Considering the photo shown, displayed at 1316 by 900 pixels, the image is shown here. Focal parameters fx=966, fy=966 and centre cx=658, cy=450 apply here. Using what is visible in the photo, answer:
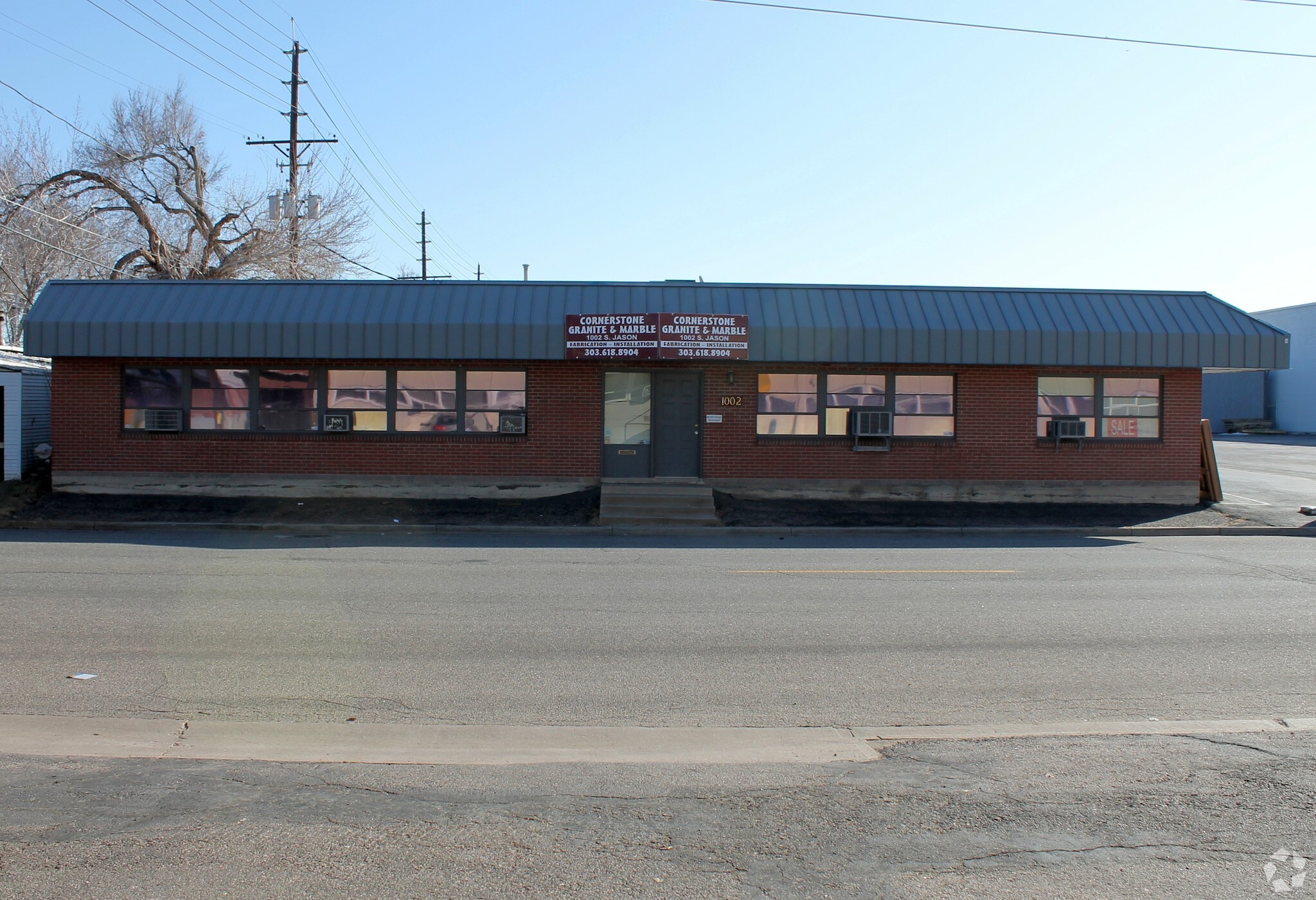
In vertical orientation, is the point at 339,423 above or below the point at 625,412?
below

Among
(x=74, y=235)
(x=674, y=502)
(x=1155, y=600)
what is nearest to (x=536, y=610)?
(x=1155, y=600)

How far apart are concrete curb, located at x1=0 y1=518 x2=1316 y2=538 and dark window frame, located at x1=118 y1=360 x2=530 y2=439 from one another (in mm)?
2896

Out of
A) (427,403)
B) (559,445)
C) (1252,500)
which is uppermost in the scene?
(427,403)

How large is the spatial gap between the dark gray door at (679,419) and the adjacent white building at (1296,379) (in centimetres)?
4131

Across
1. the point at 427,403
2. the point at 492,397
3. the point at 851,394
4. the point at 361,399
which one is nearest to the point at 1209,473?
the point at 851,394

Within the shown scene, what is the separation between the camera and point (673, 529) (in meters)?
16.5

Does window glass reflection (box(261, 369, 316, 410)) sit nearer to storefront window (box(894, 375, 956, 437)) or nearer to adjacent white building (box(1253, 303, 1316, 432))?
storefront window (box(894, 375, 956, 437))

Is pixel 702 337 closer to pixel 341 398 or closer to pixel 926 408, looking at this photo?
pixel 926 408

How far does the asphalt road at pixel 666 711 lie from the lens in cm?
394

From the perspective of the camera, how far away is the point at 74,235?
32562 millimetres

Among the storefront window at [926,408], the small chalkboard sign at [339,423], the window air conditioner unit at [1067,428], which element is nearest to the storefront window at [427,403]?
the small chalkboard sign at [339,423]

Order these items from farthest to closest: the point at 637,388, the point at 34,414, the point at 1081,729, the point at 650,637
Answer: the point at 34,414 < the point at 637,388 < the point at 650,637 < the point at 1081,729

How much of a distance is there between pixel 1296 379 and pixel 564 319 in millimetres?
46293

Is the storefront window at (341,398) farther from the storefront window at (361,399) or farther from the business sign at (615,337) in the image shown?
the business sign at (615,337)
